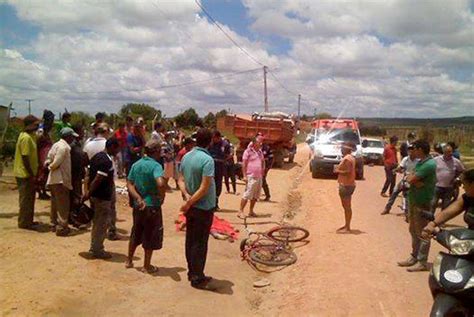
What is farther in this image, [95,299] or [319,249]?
[319,249]

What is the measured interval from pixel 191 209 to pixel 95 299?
1.51m

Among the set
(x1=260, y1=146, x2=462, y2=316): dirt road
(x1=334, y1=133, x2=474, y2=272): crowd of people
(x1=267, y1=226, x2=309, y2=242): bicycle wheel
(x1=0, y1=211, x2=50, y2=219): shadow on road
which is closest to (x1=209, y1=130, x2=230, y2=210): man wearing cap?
(x1=260, y1=146, x2=462, y2=316): dirt road

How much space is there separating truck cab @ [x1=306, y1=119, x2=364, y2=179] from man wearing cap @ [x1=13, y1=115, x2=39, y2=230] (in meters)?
13.4

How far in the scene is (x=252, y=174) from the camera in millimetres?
10203

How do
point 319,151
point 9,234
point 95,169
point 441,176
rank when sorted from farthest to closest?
point 319,151, point 441,176, point 9,234, point 95,169

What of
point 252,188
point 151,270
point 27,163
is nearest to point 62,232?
point 27,163

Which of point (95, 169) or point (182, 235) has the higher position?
point (95, 169)

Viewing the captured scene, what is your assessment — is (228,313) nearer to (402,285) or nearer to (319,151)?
(402,285)

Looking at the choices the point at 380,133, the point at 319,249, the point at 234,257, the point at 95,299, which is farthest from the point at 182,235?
the point at 380,133

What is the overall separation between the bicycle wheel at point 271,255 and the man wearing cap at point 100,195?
7.48ft

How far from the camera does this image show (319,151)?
19359 mm

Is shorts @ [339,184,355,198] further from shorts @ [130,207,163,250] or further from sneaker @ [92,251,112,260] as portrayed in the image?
sneaker @ [92,251,112,260]

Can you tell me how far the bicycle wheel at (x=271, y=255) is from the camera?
23.8 feet

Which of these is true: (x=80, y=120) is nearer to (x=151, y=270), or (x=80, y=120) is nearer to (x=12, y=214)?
(x=12, y=214)
